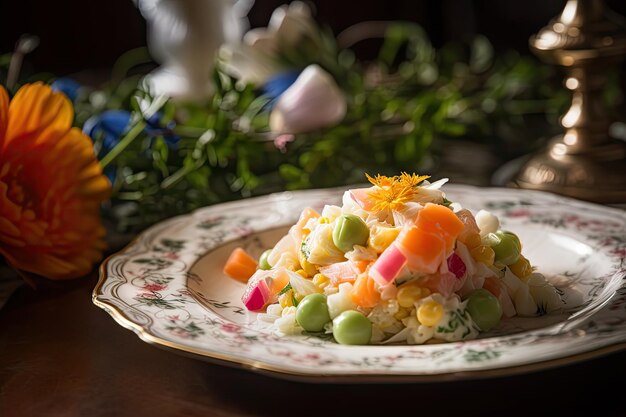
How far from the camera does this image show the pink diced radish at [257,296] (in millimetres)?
1168

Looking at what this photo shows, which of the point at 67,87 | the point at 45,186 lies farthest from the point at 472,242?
the point at 67,87

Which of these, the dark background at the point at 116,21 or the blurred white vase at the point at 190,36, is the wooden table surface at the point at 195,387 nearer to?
the blurred white vase at the point at 190,36

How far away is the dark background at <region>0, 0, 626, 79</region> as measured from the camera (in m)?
3.35

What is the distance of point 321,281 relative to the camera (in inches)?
43.7

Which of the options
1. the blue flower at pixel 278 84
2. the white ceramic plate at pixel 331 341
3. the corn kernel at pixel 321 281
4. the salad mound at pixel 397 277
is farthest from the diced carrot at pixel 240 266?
the blue flower at pixel 278 84

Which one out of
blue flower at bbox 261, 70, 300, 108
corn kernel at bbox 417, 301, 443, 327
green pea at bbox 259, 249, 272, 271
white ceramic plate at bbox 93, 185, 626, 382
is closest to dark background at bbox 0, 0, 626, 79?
blue flower at bbox 261, 70, 300, 108

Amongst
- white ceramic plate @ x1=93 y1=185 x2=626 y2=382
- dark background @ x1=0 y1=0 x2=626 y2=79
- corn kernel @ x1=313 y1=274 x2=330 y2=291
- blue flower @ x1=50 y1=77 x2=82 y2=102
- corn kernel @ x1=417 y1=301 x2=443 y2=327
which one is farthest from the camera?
dark background @ x1=0 y1=0 x2=626 y2=79

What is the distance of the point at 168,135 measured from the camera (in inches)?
63.0

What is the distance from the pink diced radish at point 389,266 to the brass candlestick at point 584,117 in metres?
0.71

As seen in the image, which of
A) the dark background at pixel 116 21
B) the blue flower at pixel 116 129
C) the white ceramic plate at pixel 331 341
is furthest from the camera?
the dark background at pixel 116 21

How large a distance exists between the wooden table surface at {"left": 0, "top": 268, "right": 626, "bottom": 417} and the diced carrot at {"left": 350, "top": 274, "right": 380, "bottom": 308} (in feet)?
0.47

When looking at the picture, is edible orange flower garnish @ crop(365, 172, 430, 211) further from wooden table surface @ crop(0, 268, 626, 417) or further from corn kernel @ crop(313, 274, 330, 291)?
wooden table surface @ crop(0, 268, 626, 417)

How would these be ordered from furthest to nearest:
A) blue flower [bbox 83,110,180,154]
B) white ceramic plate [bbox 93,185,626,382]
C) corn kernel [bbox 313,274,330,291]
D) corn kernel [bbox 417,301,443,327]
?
1. blue flower [bbox 83,110,180,154]
2. corn kernel [bbox 313,274,330,291]
3. corn kernel [bbox 417,301,443,327]
4. white ceramic plate [bbox 93,185,626,382]

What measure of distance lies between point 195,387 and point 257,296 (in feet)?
0.58
